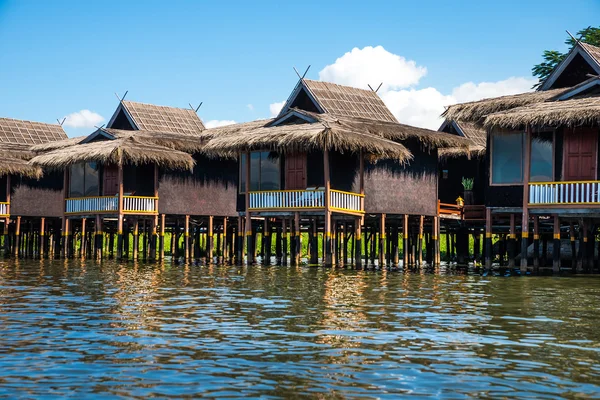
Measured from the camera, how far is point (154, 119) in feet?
137

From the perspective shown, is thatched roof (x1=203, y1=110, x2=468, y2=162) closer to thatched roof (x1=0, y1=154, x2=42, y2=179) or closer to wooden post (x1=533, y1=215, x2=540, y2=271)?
wooden post (x1=533, y1=215, x2=540, y2=271)

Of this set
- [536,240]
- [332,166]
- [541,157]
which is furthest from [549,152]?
[332,166]

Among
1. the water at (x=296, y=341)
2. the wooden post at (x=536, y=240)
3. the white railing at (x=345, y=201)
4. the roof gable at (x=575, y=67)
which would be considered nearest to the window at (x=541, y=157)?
the wooden post at (x=536, y=240)

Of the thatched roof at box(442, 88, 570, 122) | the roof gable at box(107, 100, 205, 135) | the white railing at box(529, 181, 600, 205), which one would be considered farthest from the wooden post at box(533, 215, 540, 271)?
the roof gable at box(107, 100, 205, 135)

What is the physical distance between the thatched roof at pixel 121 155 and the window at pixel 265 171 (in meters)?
3.71

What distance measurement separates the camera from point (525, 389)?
9250 mm

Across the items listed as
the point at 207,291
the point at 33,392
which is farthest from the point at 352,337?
the point at 207,291

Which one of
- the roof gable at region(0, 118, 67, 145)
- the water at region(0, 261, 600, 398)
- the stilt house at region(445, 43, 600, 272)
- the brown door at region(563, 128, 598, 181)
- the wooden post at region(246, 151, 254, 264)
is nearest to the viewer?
the water at region(0, 261, 600, 398)

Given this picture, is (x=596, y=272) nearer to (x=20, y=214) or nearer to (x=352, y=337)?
(x=352, y=337)

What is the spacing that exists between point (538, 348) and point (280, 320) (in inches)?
166

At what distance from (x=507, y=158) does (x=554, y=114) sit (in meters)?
3.56

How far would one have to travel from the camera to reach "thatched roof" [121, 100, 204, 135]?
4097 centimetres

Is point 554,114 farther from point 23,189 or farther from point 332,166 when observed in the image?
point 23,189

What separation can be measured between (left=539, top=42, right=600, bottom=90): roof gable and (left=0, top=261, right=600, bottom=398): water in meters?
9.51
